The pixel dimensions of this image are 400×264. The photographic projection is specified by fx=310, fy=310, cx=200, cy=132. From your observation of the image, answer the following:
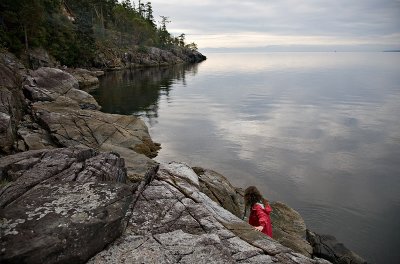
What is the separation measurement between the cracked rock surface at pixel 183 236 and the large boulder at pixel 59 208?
18.4 inches

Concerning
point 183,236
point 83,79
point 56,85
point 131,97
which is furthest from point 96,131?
point 83,79

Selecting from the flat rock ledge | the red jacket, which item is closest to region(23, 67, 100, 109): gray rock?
the flat rock ledge

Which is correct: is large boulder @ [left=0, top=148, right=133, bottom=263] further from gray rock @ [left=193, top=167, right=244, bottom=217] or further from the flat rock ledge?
gray rock @ [left=193, top=167, right=244, bottom=217]

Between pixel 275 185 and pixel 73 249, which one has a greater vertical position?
pixel 73 249

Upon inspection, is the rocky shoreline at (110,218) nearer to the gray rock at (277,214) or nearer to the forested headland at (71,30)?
the gray rock at (277,214)

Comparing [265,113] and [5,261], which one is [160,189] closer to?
[5,261]

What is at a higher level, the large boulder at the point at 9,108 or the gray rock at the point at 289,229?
the large boulder at the point at 9,108

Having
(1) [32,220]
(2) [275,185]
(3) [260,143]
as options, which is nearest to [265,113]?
(3) [260,143]

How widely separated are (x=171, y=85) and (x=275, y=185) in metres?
55.7

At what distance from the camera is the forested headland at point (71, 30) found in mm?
54781

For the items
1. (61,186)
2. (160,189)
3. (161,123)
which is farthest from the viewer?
(161,123)

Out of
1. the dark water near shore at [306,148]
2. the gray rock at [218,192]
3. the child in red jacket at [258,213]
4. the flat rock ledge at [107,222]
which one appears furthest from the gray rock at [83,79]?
the child in red jacket at [258,213]

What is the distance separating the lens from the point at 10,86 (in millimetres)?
25016

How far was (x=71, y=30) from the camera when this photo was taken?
81188mm
